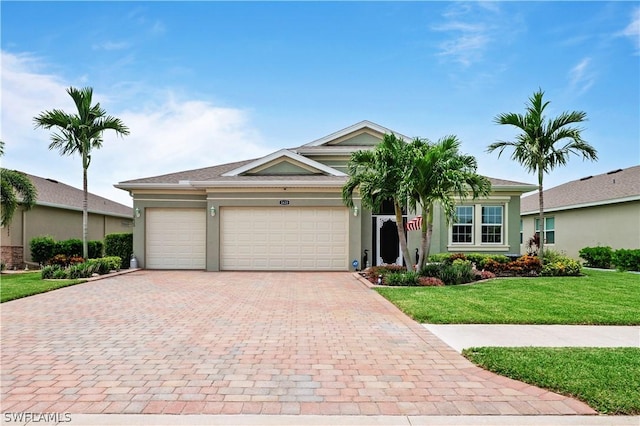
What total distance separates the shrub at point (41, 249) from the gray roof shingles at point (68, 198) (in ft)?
7.34

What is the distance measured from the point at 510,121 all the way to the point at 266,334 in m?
13.2

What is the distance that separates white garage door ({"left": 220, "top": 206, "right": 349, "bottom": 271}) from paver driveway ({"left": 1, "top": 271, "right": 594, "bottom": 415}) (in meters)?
7.65

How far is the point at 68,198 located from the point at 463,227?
2186cm

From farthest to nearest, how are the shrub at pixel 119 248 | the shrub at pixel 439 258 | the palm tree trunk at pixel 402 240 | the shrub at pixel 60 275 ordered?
the shrub at pixel 119 248, the shrub at pixel 439 258, the shrub at pixel 60 275, the palm tree trunk at pixel 402 240

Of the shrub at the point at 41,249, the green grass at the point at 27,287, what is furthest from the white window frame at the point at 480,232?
the shrub at the point at 41,249

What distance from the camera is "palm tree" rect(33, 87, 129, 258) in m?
14.9

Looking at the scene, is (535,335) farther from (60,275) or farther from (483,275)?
(60,275)

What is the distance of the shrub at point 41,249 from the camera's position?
18156 millimetres

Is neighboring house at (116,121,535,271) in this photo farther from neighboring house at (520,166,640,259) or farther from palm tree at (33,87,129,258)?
neighboring house at (520,166,640,259)

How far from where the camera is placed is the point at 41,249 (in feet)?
59.8

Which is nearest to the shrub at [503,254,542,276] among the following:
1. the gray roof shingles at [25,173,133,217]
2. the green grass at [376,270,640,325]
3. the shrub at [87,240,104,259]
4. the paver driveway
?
the green grass at [376,270,640,325]

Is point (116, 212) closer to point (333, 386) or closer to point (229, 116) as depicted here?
point (229, 116)

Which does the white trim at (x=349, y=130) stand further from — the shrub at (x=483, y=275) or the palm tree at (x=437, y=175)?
the shrub at (x=483, y=275)

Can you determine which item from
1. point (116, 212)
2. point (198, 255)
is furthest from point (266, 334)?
point (116, 212)
